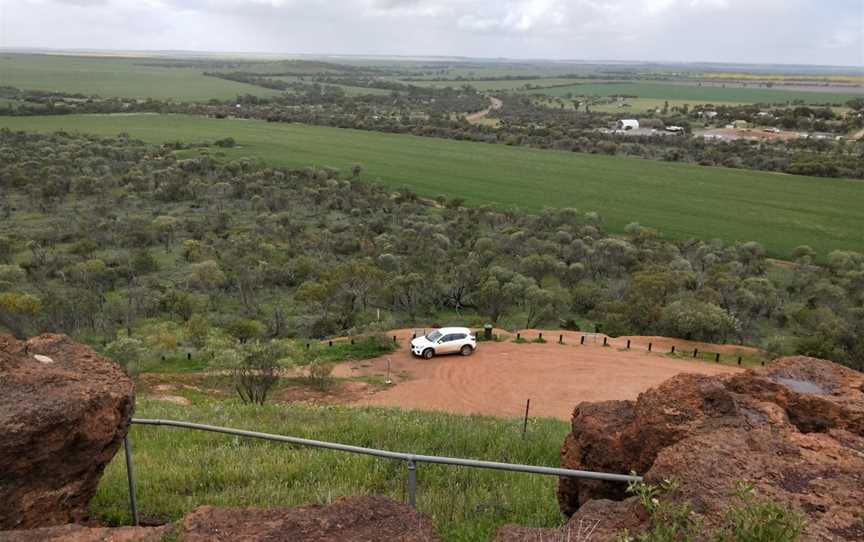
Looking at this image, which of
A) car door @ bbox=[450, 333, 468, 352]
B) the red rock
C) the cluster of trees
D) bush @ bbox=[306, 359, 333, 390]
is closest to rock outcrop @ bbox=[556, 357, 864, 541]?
the red rock

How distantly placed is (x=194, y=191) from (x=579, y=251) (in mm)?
36421

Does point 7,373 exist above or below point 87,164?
above

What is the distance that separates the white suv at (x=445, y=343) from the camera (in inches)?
928

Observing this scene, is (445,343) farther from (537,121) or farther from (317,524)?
(537,121)

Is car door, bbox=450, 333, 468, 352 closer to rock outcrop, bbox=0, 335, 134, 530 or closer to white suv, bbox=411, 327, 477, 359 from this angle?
white suv, bbox=411, 327, 477, 359

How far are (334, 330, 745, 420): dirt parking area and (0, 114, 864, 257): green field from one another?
27952mm

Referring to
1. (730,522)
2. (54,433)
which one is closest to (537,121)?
(54,433)

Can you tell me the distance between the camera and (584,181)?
69438 millimetres

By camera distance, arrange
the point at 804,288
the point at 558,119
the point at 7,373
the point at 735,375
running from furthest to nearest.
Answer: the point at 558,119, the point at 804,288, the point at 735,375, the point at 7,373

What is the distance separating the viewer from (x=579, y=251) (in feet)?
135

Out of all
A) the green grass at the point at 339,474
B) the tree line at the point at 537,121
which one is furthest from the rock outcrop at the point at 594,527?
the tree line at the point at 537,121

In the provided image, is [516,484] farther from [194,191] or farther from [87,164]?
[87,164]

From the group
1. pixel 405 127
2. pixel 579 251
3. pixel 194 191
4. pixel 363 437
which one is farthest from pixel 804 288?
pixel 405 127

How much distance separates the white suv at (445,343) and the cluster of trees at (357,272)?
14.4 feet
